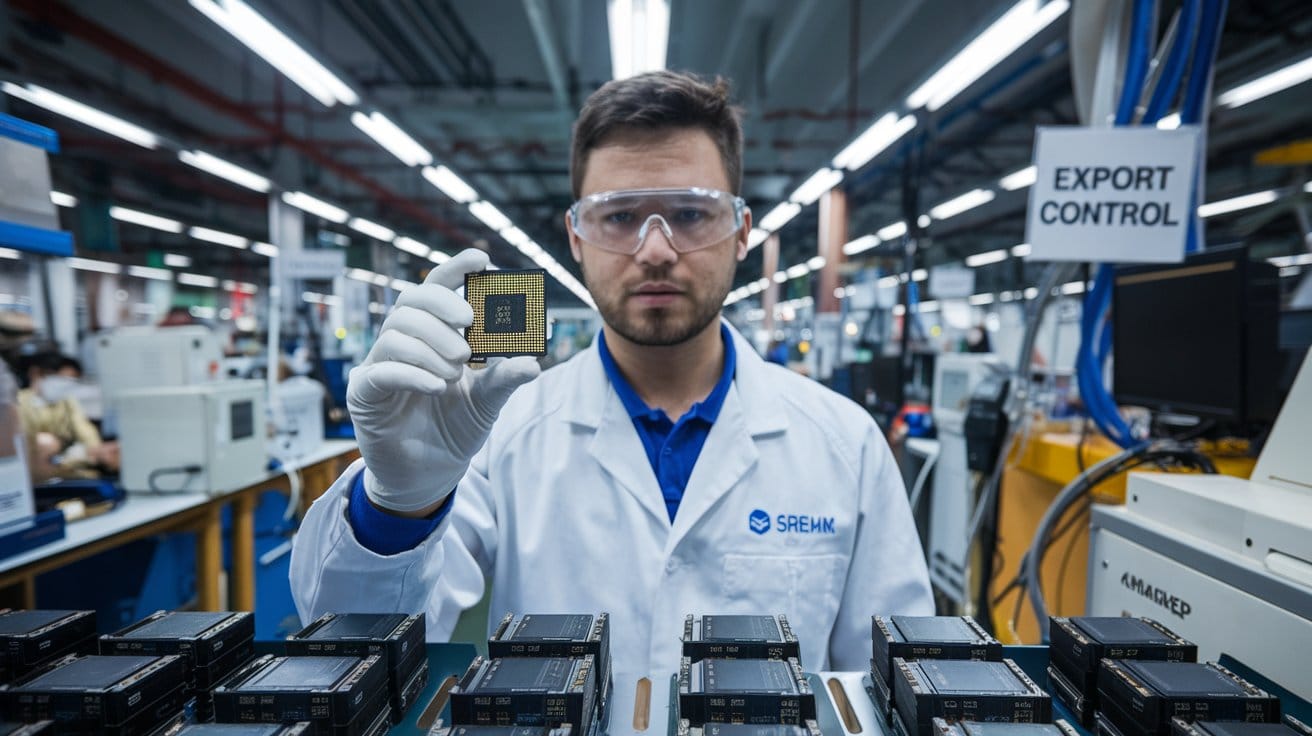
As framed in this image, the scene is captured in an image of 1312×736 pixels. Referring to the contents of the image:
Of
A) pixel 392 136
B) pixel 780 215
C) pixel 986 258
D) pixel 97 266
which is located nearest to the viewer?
pixel 392 136

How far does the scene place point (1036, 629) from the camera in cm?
263

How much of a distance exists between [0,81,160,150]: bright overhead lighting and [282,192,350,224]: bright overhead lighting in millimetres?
2055

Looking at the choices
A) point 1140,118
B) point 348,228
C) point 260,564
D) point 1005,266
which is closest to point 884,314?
point 1140,118

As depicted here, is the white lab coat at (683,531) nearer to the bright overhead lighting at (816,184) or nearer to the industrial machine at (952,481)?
the industrial machine at (952,481)

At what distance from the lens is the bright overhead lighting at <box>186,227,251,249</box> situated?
13.2 m

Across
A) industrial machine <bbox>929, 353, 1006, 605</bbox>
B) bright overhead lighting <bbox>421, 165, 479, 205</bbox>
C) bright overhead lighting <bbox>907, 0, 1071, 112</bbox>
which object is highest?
bright overhead lighting <bbox>421, 165, 479, 205</bbox>

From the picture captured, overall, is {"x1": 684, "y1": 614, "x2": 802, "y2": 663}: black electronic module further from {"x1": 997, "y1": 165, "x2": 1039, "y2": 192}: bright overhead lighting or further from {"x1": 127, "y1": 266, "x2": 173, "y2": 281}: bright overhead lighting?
{"x1": 127, "y1": 266, "x2": 173, "y2": 281}: bright overhead lighting

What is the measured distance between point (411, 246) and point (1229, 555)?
12678 mm

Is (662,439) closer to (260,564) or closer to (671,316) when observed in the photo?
(671,316)

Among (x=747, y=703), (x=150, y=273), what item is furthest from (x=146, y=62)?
(x=150, y=273)

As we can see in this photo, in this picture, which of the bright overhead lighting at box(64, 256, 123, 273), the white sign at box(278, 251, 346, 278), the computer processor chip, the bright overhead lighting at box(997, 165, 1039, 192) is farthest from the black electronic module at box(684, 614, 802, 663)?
the bright overhead lighting at box(64, 256, 123, 273)

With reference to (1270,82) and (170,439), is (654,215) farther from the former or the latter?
(1270,82)

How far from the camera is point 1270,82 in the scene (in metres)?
4.85

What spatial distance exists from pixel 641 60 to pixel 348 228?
23.2ft
